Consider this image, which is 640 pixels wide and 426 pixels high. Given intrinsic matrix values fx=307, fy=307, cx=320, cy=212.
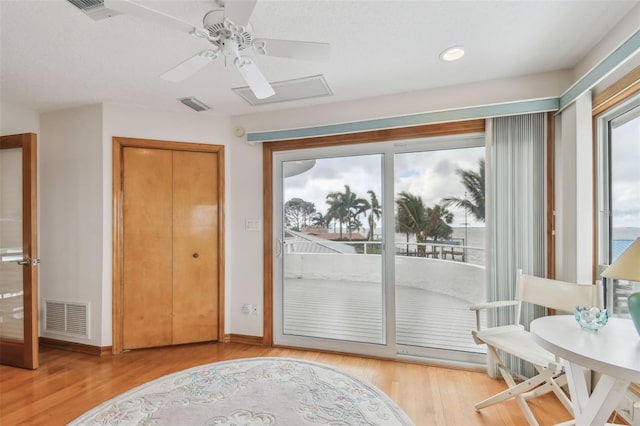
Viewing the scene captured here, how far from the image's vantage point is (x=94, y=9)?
5.46 feet

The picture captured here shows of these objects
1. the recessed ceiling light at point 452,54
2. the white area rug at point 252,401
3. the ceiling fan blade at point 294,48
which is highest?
the recessed ceiling light at point 452,54

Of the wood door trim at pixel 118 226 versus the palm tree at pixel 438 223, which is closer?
the palm tree at pixel 438 223

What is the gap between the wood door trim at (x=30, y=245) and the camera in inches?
103

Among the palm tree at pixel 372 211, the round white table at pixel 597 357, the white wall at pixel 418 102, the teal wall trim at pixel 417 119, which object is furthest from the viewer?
the palm tree at pixel 372 211

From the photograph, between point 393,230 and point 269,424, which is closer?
point 269,424

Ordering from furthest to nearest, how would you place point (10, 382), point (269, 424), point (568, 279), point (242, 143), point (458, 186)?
point (242, 143)
point (458, 186)
point (10, 382)
point (568, 279)
point (269, 424)

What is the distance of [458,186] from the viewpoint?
107 inches

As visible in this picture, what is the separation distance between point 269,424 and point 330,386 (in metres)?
0.60

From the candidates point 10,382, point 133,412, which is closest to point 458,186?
point 133,412

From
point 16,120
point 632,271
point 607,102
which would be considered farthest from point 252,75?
point 16,120

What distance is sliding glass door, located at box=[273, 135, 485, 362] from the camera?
2.72m

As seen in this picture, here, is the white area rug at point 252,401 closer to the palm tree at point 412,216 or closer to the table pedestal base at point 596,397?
the table pedestal base at point 596,397

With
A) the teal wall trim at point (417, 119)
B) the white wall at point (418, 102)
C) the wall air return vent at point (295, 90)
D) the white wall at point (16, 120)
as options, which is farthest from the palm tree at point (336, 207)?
the white wall at point (16, 120)

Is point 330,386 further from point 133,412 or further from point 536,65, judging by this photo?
point 536,65
